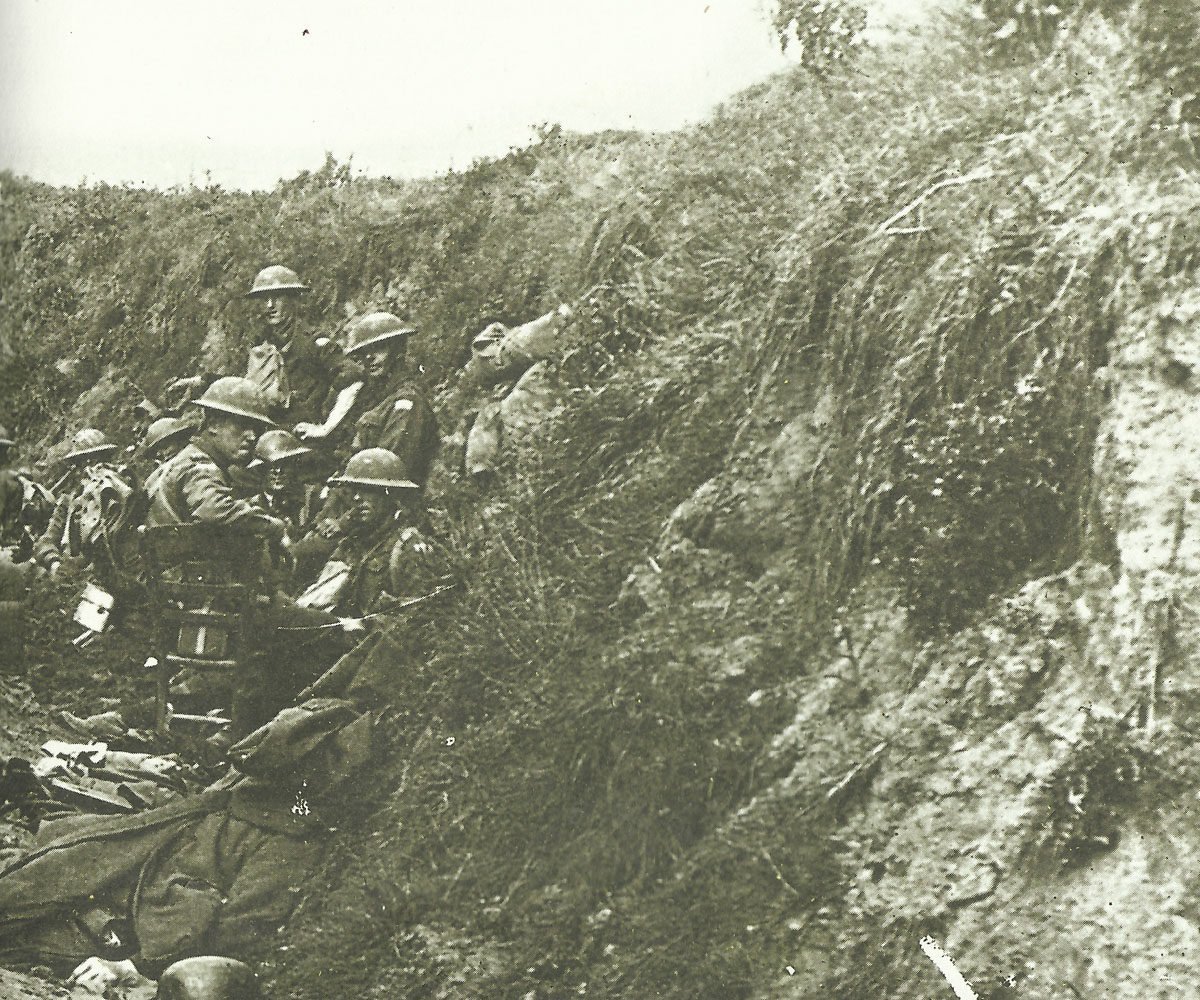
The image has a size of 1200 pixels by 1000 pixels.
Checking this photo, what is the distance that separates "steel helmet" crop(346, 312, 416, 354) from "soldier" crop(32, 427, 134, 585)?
0.94 meters

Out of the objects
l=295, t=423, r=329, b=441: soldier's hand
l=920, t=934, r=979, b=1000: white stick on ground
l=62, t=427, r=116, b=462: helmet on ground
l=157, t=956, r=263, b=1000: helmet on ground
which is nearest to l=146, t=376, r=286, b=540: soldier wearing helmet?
l=295, t=423, r=329, b=441: soldier's hand

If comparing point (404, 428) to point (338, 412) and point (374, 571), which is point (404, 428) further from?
point (374, 571)

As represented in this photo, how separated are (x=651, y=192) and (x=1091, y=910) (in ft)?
8.92

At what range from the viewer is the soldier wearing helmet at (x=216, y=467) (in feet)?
11.4

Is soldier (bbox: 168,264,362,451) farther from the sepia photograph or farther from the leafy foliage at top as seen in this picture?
the leafy foliage at top

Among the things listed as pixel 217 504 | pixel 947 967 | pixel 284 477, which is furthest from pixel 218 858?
pixel 947 967

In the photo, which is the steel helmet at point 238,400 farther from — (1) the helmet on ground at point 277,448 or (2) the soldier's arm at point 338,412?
(2) the soldier's arm at point 338,412

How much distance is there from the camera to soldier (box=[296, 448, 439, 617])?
3408 millimetres

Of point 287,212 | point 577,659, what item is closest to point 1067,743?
point 577,659

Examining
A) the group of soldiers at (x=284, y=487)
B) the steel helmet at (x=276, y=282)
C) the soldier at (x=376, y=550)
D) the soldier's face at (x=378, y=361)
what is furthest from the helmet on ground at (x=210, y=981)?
the steel helmet at (x=276, y=282)

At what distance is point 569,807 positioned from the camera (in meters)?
3.27

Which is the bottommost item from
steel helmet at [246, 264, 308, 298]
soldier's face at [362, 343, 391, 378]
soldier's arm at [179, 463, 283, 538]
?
soldier's arm at [179, 463, 283, 538]

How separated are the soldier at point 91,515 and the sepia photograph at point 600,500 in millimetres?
16

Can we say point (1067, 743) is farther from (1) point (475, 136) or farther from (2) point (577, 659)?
(1) point (475, 136)
